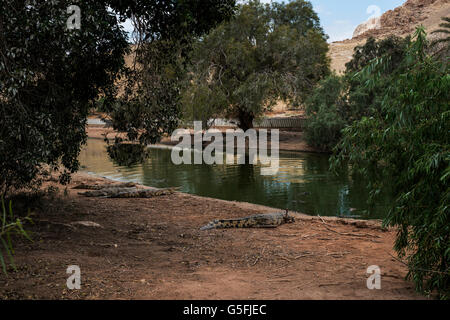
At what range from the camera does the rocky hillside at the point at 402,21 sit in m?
74.1

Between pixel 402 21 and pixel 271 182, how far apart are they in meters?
79.5

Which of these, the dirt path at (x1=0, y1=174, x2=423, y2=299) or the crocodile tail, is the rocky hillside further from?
the crocodile tail

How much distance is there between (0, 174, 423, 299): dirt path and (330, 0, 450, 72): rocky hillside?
6756cm

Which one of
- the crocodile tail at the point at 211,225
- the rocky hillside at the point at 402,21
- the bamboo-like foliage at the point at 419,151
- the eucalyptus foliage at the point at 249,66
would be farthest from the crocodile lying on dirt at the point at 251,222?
the rocky hillside at the point at 402,21

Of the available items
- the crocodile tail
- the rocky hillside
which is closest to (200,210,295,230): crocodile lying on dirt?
the crocodile tail

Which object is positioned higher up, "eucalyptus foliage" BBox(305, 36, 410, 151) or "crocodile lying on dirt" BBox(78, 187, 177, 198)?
"eucalyptus foliage" BBox(305, 36, 410, 151)

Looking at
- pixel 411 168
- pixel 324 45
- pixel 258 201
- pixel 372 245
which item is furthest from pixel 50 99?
pixel 324 45

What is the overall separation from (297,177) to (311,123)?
8.19m

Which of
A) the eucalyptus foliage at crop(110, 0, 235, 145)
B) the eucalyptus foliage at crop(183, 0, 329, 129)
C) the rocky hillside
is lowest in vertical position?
the eucalyptus foliage at crop(110, 0, 235, 145)

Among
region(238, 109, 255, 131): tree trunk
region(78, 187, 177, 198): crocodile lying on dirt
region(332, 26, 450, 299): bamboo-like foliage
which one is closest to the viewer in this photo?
region(332, 26, 450, 299): bamboo-like foliage

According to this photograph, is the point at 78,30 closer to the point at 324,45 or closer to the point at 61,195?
the point at 61,195

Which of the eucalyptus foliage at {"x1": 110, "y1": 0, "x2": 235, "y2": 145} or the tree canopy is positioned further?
the eucalyptus foliage at {"x1": 110, "y1": 0, "x2": 235, "y2": 145}

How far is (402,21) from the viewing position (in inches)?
3164

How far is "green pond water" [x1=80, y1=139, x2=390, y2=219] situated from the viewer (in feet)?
36.6
